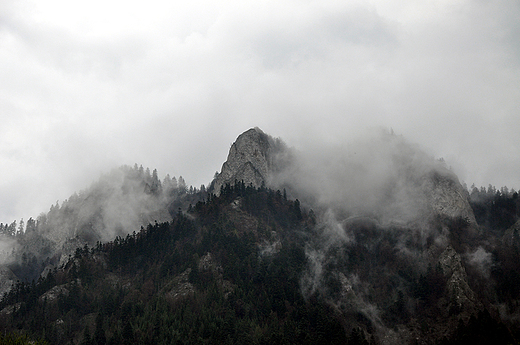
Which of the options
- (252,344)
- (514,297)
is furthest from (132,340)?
(514,297)

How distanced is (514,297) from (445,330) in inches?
1441

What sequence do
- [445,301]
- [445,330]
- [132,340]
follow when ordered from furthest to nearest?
[445,301] → [445,330] → [132,340]

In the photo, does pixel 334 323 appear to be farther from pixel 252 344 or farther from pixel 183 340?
pixel 183 340

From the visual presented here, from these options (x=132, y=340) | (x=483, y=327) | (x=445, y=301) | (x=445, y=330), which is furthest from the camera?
(x=445, y=301)

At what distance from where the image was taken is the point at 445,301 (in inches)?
7849

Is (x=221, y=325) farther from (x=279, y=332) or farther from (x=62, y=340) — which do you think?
(x=62, y=340)

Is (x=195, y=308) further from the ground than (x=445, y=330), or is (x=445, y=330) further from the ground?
(x=195, y=308)

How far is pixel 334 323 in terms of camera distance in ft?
598

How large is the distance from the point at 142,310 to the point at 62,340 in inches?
1509

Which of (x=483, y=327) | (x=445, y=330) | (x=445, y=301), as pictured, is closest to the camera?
(x=483, y=327)

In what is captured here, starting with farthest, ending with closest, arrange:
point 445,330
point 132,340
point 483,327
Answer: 1. point 445,330
2. point 132,340
3. point 483,327

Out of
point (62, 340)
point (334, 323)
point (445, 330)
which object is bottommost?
point (445, 330)

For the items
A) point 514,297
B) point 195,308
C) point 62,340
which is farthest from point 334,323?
point 62,340

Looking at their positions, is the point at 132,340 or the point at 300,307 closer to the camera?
the point at 132,340
